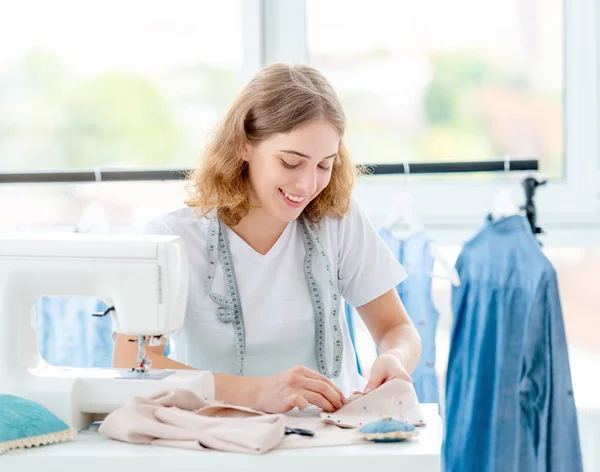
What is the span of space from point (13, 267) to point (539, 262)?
1325mm

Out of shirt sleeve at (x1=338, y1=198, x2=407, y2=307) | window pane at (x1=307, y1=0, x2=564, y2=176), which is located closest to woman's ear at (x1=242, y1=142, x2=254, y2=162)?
shirt sleeve at (x1=338, y1=198, x2=407, y2=307)

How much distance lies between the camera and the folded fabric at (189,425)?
51.1 inches

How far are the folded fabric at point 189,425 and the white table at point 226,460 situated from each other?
0.07 feet

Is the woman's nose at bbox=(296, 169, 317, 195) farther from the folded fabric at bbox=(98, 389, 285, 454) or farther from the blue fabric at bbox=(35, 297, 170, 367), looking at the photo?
the blue fabric at bbox=(35, 297, 170, 367)

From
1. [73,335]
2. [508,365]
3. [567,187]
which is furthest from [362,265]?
[567,187]

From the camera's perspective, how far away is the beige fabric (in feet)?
4.27

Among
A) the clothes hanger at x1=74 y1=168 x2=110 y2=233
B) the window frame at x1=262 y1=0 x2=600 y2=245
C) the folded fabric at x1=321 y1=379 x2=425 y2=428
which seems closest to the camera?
the folded fabric at x1=321 y1=379 x2=425 y2=428

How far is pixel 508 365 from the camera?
7.38ft

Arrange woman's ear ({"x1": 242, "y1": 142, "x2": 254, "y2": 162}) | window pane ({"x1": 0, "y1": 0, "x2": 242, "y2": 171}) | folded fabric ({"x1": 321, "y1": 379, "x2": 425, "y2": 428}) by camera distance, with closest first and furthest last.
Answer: folded fabric ({"x1": 321, "y1": 379, "x2": 425, "y2": 428})
woman's ear ({"x1": 242, "y1": 142, "x2": 254, "y2": 162})
window pane ({"x1": 0, "y1": 0, "x2": 242, "y2": 171})

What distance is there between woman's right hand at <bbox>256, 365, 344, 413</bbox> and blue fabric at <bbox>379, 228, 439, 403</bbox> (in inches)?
33.2

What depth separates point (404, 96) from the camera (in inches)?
123

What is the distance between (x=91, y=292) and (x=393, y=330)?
2.70 ft

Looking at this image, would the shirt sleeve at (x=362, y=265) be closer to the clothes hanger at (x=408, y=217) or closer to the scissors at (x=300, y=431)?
the clothes hanger at (x=408, y=217)

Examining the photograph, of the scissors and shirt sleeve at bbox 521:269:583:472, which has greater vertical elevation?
the scissors
